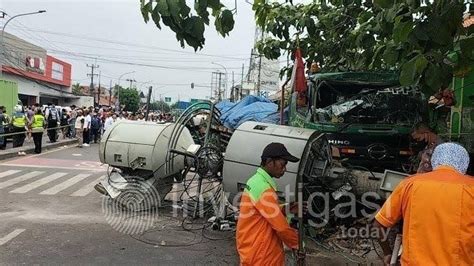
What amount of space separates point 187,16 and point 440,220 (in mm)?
2002

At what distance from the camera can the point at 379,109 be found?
28.7 feet

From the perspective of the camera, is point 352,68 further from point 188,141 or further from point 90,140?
point 90,140

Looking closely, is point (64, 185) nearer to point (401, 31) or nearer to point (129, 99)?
point (401, 31)

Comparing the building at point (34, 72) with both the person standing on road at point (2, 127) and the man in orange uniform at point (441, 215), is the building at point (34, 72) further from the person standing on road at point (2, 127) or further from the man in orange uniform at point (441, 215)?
the man in orange uniform at point (441, 215)

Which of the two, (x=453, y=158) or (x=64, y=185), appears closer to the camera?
(x=453, y=158)

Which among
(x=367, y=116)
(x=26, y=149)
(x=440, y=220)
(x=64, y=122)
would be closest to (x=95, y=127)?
(x=64, y=122)

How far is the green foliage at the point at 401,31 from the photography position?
370cm

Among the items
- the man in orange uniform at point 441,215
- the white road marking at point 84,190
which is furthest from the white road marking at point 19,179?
the man in orange uniform at point 441,215

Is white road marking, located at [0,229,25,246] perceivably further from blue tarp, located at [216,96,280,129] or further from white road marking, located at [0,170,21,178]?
blue tarp, located at [216,96,280,129]

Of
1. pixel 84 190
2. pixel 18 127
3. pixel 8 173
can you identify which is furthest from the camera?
pixel 18 127

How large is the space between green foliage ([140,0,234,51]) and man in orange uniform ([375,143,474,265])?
1679 mm

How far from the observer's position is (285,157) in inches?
152

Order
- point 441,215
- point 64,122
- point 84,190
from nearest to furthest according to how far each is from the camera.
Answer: point 441,215 → point 84,190 → point 64,122

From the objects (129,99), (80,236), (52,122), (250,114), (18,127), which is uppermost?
(129,99)
